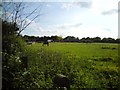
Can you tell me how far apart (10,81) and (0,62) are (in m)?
0.98

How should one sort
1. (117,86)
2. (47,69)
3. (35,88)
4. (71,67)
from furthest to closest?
1. (71,67)
2. (47,69)
3. (117,86)
4. (35,88)

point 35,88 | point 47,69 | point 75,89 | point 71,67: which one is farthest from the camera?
point 71,67

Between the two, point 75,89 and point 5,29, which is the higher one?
point 5,29

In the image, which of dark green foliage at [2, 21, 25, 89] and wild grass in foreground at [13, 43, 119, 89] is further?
wild grass in foreground at [13, 43, 119, 89]

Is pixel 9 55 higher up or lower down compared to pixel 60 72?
higher up

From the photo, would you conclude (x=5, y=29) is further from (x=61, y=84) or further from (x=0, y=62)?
(x=61, y=84)

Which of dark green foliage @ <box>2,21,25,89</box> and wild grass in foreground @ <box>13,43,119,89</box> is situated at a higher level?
dark green foliage @ <box>2,21,25,89</box>

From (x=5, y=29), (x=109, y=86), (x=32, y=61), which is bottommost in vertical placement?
(x=109, y=86)

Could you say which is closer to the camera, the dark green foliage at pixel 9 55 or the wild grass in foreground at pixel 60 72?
the dark green foliage at pixel 9 55

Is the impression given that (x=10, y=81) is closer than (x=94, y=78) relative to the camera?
Yes

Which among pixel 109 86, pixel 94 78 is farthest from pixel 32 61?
pixel 109 86

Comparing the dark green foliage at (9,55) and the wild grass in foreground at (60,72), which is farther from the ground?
the dark green foliage at (9,55)

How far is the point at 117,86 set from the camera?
41.3 feet

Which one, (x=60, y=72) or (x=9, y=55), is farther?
(x=60, y=72)
